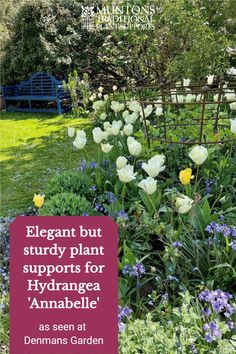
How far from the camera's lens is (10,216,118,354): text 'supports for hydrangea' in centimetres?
Answer: 122

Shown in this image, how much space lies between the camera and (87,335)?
1.21 meters

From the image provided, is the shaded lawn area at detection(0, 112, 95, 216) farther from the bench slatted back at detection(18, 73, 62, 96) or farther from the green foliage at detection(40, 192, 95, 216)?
the green foliage at detection(40, 192, 95, 216)

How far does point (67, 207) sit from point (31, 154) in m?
2.99

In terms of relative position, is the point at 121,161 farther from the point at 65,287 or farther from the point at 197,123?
the point at 197,123

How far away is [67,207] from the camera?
2.29 m

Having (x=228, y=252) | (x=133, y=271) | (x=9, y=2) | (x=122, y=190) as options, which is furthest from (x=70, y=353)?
(x=9, y=2)

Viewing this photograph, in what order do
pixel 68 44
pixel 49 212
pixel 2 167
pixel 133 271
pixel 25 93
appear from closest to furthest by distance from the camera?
pixel 133 271, pixel 49 212, pixel 2 167, pixel 68 44, pixel 25 93

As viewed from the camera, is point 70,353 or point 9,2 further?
point 9,2

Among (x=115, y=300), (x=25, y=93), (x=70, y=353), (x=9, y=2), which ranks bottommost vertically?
(x=70, y=353)

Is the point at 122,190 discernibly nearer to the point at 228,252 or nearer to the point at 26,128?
the point at 228,252

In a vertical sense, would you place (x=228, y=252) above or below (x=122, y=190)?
below

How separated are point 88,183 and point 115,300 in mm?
1523

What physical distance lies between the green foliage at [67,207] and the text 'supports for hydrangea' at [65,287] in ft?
3.11

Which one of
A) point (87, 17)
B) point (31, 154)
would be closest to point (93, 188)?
point (31, 154)
